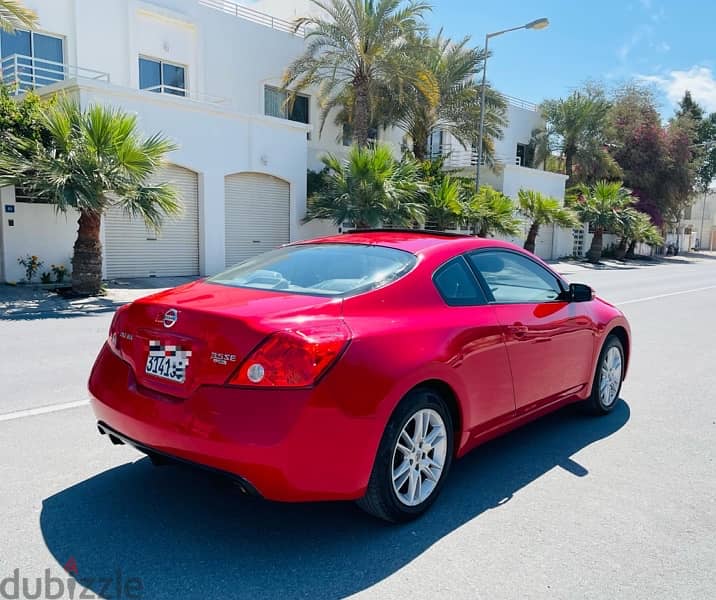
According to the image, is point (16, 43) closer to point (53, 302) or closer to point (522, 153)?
point (53, 302)

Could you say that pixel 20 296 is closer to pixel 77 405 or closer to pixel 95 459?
pixel 77 405

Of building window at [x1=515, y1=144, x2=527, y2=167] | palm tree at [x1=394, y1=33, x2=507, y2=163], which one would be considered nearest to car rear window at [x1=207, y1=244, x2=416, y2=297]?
palm tree at [x1=394, y1=33, x2=507, y2=163]

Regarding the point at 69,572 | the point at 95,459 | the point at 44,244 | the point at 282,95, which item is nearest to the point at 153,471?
the point at 95,459

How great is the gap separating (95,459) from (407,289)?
2.31 m

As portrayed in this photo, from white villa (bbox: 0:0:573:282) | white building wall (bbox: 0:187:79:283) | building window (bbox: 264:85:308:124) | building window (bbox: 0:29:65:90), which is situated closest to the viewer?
white building wall (bbox: 0:187:79:283)

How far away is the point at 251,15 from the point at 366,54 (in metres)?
6.22

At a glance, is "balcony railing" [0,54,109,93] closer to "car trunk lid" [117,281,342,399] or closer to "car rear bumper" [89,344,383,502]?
"car trunk lid" [117,281,342,399]

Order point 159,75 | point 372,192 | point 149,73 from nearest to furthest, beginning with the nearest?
1. point 372,192
2. point 149,73
3. point 159,75

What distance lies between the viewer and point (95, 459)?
395 cm

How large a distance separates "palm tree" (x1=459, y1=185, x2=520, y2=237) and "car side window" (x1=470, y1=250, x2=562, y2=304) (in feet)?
54.3

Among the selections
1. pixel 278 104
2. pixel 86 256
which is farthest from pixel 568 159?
pixel 86 256

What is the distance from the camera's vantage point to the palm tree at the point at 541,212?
26828 mm

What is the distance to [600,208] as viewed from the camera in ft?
105

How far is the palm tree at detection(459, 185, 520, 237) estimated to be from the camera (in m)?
21.4
